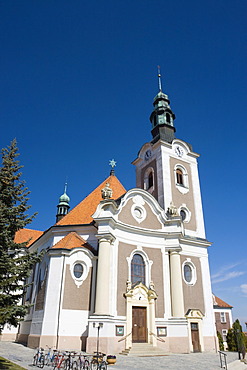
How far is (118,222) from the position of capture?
21438 millimetres

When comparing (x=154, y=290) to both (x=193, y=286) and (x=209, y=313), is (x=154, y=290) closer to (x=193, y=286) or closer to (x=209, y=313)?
(x=193, y=286)

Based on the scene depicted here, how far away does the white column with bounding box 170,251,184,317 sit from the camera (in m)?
20.8

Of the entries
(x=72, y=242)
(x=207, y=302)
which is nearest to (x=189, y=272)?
(x=207, y=302)

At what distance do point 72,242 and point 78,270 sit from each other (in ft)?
6.75

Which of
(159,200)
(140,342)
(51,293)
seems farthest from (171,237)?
(51,293)

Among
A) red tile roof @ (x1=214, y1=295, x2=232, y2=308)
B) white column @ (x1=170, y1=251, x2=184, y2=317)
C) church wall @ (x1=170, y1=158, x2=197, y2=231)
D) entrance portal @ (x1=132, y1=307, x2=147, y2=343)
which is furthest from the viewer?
red tile roof @ (x1=214, y1=295, x2=232, y2=308)

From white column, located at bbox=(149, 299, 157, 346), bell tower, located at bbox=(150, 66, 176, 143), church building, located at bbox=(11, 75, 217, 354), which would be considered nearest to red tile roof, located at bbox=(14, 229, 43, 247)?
church building, located at bbox=(11, 75, 217, 354)

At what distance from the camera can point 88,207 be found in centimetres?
2538

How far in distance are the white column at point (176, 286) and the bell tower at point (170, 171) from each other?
391 cm

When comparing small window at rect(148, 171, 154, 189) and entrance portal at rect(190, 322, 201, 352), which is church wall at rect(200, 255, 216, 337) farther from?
small window at rect(148, 171, 154, 189)

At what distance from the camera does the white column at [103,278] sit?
59.7ft

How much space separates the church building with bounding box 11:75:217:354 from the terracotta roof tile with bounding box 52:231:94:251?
0.28 ft

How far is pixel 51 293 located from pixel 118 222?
6.53 metres

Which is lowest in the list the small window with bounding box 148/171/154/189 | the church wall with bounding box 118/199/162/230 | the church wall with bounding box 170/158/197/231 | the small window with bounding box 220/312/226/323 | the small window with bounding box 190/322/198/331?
the small window with bounding box 190/322/198/331
